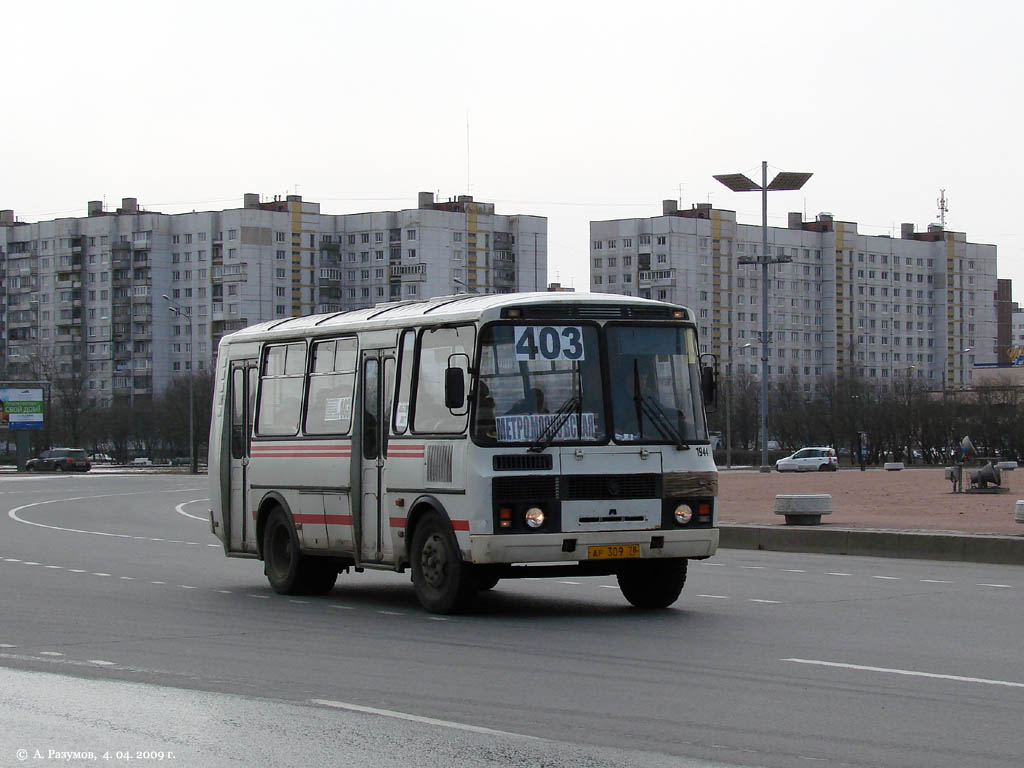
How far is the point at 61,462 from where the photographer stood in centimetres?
9750

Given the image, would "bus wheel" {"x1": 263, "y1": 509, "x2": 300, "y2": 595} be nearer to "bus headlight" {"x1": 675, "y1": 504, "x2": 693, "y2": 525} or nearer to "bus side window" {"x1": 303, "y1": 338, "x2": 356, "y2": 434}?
"bus side window" {"x1": 303, "y1": 338, "x2": 356, "y2": 434}

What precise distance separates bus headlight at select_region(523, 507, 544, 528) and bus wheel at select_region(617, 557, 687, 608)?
127 centimetres

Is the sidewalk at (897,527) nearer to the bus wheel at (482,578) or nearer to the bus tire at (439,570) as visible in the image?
the bus wheel at (482,578)

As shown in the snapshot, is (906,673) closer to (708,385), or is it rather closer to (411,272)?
(708,385)

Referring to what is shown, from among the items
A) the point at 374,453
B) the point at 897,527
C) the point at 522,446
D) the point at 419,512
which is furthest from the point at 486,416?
the point at 897,527

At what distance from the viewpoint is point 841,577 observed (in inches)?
743

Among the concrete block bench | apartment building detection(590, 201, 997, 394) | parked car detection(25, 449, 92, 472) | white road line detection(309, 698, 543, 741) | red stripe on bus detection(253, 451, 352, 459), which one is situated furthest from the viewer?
apartment building detection(590, 201, 997, 394)

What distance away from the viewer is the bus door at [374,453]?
15.2 metres

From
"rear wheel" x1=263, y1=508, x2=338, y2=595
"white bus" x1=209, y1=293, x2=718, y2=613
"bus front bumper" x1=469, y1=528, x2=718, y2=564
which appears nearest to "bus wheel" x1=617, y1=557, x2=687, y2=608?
"white bus" x1=209, y1=293, x2=718, y2=613

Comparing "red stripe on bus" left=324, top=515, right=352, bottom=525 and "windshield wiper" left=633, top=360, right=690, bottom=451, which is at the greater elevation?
"windshield wiper" left=633, top=360, right=690, bottom=451

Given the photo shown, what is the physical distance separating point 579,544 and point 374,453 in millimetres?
2591

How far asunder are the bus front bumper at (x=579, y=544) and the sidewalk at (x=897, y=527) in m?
8.06

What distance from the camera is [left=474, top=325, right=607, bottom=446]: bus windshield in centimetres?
1393

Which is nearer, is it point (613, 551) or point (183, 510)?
point (613, 551)
